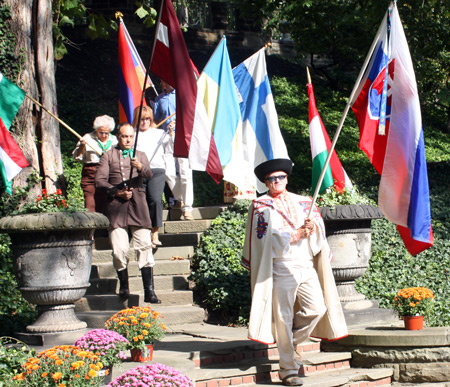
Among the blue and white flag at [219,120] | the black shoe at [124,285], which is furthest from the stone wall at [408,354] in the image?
the black shoe at [124,285]

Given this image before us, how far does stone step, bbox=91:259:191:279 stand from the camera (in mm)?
9414

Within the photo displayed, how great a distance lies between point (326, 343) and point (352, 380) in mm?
685

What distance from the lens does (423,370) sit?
Result: 24.6 ft

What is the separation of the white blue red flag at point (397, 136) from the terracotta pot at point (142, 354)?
2.45 meters

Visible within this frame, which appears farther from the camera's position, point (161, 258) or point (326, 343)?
point (161, 258)

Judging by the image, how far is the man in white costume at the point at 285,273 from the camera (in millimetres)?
6578

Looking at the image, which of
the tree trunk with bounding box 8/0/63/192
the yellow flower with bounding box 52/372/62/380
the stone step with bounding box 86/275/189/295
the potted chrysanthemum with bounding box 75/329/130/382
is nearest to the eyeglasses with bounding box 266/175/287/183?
the potted chrysanthemum with bounding box 75/329/130/382

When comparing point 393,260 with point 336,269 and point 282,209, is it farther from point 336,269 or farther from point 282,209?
point 282,209

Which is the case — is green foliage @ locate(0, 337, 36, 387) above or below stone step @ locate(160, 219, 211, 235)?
below

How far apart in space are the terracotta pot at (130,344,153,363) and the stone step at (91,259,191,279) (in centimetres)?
314

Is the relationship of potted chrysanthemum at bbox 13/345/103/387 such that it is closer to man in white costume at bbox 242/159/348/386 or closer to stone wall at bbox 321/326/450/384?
man in white costume at bbox 242/159/348/386

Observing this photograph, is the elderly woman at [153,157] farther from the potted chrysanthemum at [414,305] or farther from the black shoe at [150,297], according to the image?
the potted chrysanthemum at [414,305]

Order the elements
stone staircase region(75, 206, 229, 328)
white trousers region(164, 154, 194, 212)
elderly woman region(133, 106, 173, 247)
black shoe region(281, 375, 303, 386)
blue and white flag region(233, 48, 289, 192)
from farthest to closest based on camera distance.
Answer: white trousers region(164, 154, 194, 212), blue and white flag region(233, 48, 289, 192), elderly woman region(133, 106, 173, 247), stone staircase region(75, 206, 229, 328), black shoe region(281, 375, 303, 386)

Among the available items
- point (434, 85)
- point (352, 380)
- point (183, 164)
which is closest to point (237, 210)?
point (183, 164)
